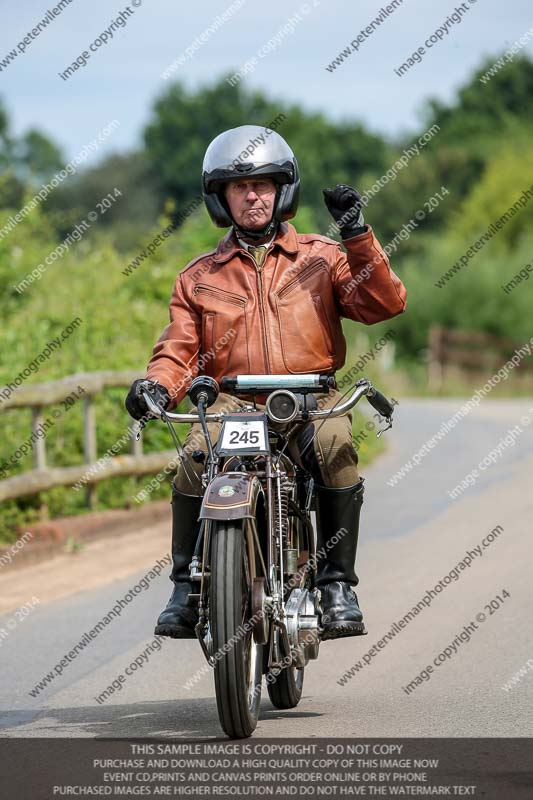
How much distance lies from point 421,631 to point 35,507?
4.58 meters

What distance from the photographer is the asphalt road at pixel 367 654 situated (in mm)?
5938

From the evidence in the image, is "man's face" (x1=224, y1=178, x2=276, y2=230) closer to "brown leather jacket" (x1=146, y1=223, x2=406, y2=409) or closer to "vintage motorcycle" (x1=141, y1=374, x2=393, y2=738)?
"brown leather jacket" (x1=146, y1=223, x2=406, y2=409)

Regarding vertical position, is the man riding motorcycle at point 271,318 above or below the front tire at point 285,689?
above

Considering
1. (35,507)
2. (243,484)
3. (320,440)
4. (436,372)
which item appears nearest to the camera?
(243,484)

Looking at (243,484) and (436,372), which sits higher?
(243,484)

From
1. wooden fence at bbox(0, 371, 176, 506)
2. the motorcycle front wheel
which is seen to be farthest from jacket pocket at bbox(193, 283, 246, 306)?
wooden fence at bbox(0, 371, 176, 506)

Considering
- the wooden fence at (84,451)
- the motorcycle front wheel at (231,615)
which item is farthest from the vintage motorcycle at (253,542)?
the wooden fence at (84,451)

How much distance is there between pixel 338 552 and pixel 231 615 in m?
1.01

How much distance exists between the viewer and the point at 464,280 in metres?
44.0

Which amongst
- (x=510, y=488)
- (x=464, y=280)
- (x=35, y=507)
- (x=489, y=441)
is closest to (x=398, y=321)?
(x=464, y=280)

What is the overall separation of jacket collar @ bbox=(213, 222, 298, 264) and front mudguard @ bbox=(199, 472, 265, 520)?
1.07 m

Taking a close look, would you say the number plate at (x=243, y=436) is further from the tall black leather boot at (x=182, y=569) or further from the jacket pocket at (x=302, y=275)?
the jacket pocket at (x=302, y=275)

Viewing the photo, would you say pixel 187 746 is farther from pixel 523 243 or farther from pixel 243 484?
pixel 523 243

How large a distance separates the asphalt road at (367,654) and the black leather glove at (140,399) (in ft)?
4.18
